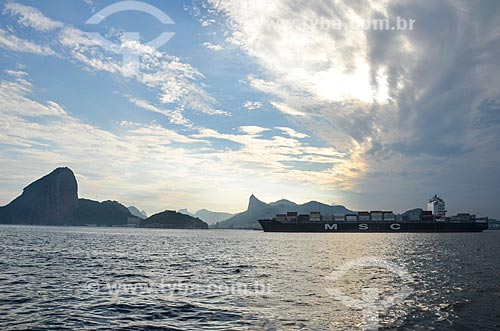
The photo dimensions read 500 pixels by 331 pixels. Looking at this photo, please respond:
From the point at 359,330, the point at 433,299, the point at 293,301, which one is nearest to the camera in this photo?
the point at 359,330

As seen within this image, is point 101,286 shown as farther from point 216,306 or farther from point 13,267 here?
point 13,267

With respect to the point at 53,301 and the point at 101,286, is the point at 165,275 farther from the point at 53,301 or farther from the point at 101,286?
the point at 53,301

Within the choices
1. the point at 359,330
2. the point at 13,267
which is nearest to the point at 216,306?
the point at 359,330

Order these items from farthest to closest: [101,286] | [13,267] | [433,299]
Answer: [13,267] → [101,286] → [433,299]

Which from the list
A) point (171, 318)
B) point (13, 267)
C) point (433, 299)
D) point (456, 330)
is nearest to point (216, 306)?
point (171, 318)

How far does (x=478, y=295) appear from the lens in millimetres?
32844

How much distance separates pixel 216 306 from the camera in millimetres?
27281

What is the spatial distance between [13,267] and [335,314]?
39.9m

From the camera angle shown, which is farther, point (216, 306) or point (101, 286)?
point (101, 286)

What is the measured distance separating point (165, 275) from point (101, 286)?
31.1 ft

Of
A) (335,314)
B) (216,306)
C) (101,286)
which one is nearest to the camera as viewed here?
(335,314)
